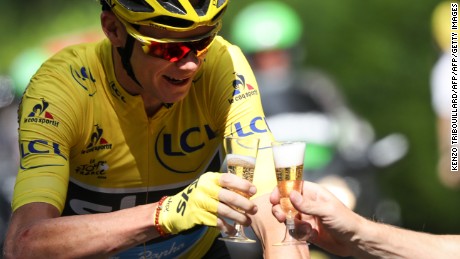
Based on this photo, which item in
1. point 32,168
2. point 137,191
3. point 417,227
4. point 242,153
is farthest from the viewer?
point 417,227

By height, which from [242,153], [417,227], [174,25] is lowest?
[417,227]

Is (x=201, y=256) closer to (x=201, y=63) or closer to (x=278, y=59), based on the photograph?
(x=201, y=63)

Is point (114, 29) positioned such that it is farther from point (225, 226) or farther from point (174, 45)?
point (225, 226)

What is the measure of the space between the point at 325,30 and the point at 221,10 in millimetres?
6114

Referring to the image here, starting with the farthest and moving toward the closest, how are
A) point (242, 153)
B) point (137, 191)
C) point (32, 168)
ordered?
point (137, 191), point (32, 168), point (242, 153)

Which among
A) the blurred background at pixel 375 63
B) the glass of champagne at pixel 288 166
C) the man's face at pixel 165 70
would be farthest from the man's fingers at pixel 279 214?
the blurred background at pixel 375 63

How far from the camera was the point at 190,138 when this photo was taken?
6.62m

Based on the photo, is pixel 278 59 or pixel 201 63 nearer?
pixel 201 63

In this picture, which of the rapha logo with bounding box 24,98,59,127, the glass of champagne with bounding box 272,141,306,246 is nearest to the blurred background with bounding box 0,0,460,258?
the rapha logo with bounding box 24,98,59,127

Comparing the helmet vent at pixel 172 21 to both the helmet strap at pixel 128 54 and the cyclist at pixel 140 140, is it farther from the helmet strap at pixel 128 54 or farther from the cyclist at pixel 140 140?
the helmet strap at pixel 128 54

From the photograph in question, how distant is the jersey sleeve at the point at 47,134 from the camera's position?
19.5 feet

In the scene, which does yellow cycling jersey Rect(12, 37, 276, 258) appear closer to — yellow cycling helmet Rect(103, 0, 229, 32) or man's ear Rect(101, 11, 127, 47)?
man's ear Rect(101, 11, 127, 47)

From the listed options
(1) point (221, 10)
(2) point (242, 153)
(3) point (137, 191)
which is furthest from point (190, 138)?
(2) point (242, 153)

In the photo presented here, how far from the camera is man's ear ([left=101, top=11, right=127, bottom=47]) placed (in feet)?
21.0
